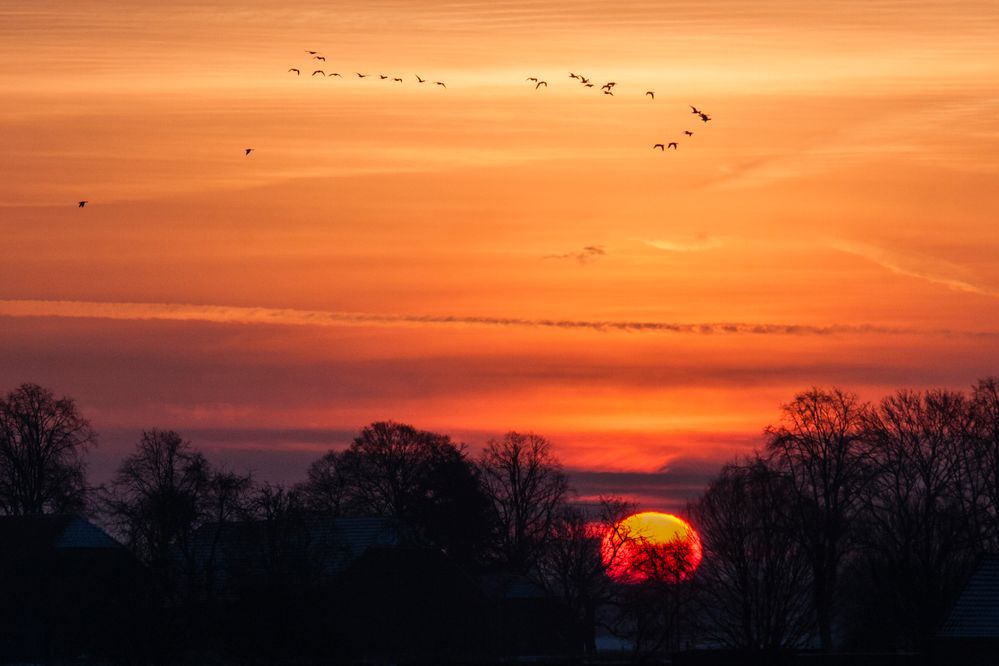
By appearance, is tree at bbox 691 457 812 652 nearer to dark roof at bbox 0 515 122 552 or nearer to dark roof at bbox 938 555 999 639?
dark roof at bbox 938 555 999 639

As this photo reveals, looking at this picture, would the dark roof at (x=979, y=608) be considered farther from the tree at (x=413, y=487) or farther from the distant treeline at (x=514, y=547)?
the tree at (x=413, y=487)

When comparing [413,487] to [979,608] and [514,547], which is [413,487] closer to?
[514,547]

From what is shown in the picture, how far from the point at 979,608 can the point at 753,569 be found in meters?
10.5

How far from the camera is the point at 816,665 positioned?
70.4 metres

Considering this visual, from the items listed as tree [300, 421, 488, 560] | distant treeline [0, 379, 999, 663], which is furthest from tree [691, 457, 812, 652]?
tree [300, 421, 488, 560]

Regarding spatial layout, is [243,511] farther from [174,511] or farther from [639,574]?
[639,574]

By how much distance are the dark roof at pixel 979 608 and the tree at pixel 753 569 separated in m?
6.74

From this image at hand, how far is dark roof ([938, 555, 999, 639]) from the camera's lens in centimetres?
7438

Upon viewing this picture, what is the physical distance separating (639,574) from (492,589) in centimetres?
1037

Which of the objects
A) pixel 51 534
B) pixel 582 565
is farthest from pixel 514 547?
pixel 51 534

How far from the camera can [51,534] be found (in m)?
103

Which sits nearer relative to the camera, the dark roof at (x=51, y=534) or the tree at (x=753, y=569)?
the tree at (x=753, y=569)

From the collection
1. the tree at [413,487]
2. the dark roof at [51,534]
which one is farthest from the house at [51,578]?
the tree at [413,487]

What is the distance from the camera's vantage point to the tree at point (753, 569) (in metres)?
74.8
